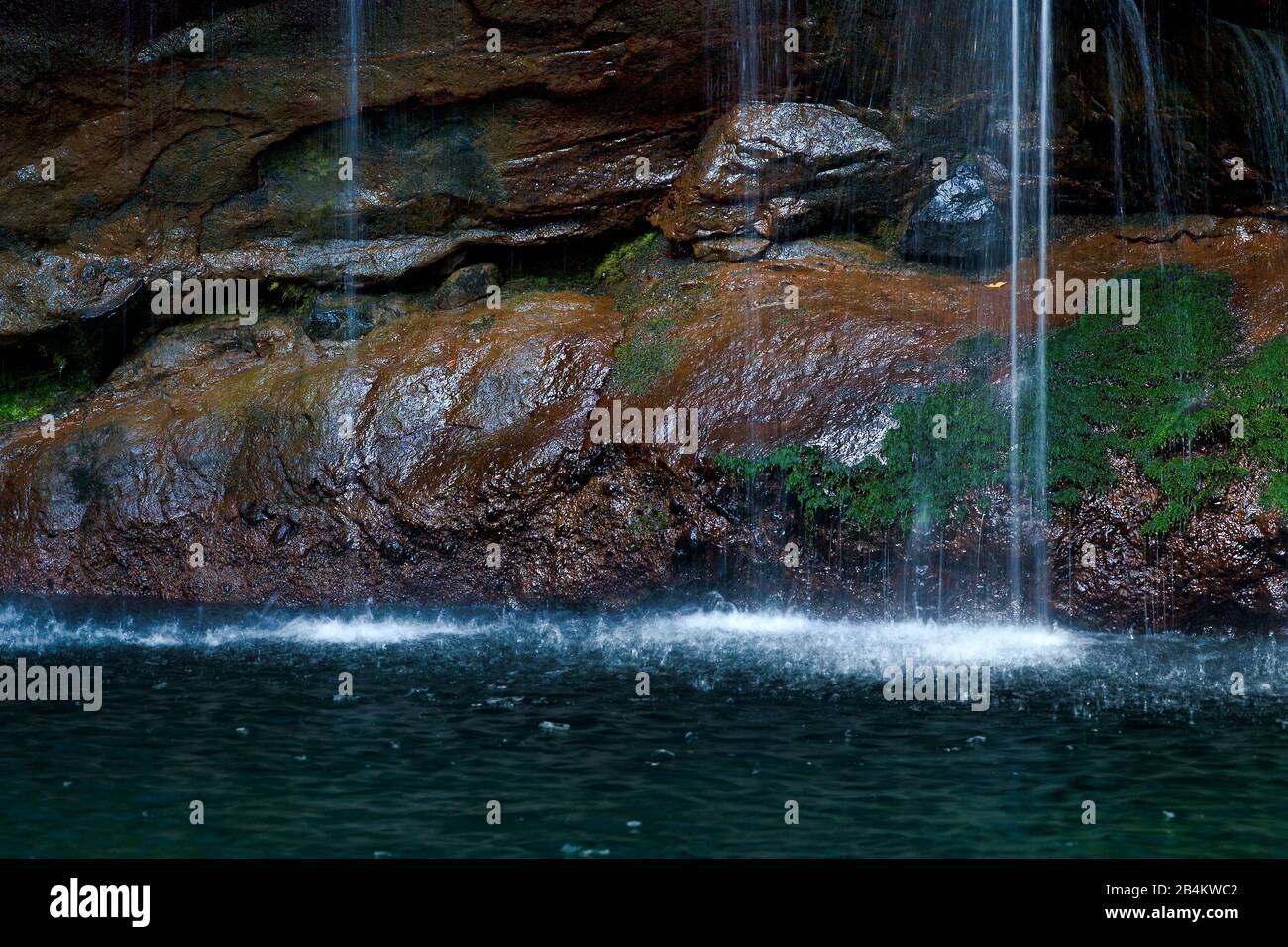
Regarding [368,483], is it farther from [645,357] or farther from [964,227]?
[964,227]

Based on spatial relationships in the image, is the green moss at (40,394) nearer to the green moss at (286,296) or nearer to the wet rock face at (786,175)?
the green moss at (286,296)

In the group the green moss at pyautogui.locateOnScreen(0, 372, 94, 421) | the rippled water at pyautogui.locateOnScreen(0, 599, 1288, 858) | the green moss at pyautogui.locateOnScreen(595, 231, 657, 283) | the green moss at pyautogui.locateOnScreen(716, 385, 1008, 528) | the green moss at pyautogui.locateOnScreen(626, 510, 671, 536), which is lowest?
the rippled water at pyautogui.locateOnScreen(0, 599, 1288, 858)

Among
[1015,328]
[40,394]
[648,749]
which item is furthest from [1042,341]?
[40,394]

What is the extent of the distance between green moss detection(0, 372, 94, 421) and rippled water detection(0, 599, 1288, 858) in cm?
538

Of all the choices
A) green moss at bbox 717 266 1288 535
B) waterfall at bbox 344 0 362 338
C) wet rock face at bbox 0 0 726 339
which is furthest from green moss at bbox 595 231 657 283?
green moss at bbox 717 266 1288 535

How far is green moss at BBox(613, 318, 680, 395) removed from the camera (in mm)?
12750

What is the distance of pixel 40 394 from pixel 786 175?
29.5 ft

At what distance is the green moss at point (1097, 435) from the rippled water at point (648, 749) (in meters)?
1.43

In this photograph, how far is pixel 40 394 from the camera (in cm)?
1502

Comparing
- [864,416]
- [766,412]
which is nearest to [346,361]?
[766,412]

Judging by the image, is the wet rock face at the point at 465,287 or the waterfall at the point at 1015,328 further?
the wet rock face at the point at 465,287

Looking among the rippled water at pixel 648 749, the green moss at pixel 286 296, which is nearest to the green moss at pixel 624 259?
the green moss at pixel 286 296

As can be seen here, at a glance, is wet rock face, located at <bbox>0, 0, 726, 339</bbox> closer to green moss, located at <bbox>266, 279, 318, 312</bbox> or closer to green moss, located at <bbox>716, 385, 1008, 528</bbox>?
green moss, located at <bbox>266, 279, 318, 312</bbox>

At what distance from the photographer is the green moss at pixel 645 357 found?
1275 centimetres
